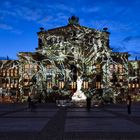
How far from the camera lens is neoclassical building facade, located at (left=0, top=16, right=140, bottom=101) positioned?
74000 mm

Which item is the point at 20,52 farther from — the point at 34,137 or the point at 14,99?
the point at 34,137

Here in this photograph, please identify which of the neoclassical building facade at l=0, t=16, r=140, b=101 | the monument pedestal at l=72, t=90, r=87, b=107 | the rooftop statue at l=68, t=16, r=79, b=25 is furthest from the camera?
the rooftop statue at l=68, t=16, r=79, b=25

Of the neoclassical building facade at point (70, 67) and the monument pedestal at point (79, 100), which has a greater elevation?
the neoclassical building facade at point (70, 67)

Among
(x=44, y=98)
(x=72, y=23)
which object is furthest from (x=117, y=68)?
(x=44, y=98)

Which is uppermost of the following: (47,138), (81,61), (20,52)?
(20,52)

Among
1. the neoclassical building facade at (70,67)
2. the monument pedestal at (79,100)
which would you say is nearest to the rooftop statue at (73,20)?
the neoclassical building facade at (70,67)

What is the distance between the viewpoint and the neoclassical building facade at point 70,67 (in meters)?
74.0

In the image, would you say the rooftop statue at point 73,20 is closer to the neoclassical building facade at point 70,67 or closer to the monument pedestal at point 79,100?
the neoclassical building facade at point 70,67

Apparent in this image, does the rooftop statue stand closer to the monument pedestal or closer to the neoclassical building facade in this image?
the neoclassical building facade

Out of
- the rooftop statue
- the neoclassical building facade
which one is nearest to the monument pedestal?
the neoclassical building facade

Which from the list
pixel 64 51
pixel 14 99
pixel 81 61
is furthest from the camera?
pixel 14 99

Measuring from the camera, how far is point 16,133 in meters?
19.1

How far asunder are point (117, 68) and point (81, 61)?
194ft

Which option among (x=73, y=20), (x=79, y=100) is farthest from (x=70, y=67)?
(x=79, y=100)
